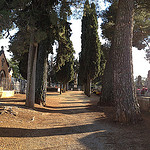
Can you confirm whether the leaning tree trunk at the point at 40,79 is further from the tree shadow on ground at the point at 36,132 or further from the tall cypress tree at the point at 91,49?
the tall cypress tree at the point at 91,49

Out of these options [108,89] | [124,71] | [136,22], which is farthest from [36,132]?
[136,22]

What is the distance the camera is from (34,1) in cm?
898

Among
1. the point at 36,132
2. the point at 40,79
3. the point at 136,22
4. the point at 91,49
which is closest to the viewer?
the point at 36,132

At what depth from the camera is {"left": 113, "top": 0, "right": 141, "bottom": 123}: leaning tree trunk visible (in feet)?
19.5

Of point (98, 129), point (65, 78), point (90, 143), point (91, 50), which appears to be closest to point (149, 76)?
point (91, 50)

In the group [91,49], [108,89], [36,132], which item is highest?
[91,49]

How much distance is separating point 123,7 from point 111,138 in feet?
16.9

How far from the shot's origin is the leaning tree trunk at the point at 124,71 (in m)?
5.93

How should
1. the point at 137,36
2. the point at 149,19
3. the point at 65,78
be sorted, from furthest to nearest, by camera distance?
the point at 65,78, the point at 137,36, the point at 149,19

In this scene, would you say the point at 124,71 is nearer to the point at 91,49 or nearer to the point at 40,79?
the point at 40,79

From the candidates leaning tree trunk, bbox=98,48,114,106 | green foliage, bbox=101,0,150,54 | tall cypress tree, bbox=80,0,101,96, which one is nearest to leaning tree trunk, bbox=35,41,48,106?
leaning tree trunk, bbox=98,48,114,106

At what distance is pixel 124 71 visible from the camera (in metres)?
6.19

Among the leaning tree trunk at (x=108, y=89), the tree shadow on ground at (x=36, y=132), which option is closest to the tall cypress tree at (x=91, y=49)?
the leaning tree trunk at (x=108, y=89)

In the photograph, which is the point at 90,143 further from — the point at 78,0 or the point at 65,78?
the point at 65,78
